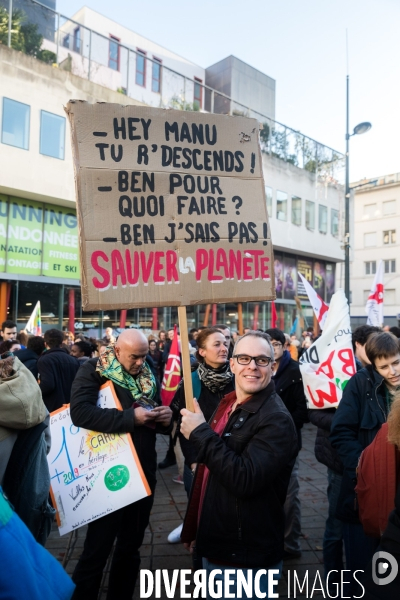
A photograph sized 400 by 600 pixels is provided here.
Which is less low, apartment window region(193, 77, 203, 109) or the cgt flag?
apartment window region(193, 77, 203, 109)

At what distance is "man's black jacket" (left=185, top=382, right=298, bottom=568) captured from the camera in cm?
216

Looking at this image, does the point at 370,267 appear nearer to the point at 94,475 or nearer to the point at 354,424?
the point at 354,424

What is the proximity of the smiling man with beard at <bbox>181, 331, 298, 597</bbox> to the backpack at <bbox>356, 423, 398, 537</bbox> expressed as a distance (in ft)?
1.17

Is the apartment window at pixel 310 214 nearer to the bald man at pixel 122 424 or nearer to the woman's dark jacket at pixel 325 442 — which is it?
the woman's dark jacket at pixel 325 442

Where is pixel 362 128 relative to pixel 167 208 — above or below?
above

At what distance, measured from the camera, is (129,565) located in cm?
320

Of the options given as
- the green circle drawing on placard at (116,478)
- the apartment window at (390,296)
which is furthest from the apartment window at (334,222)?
the green circle drawing on placard at (116,478)

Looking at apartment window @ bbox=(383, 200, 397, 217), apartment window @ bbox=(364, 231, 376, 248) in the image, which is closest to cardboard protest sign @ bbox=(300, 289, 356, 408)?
apartment window @ bbox=(364, 231, 376, 248)

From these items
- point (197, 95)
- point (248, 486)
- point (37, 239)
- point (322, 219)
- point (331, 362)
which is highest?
point (197, 95)

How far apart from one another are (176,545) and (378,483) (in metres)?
2.70

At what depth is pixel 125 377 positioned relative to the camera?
331 cm

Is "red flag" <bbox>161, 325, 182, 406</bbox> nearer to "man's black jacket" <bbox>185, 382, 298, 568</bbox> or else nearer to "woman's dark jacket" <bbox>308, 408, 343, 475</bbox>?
"woman's dark jacket" <bbox>308, 408, 343, 475</bbox>

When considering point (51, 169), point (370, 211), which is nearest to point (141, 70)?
point (51, 169)

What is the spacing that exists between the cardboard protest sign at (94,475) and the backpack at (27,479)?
2.57 feet
